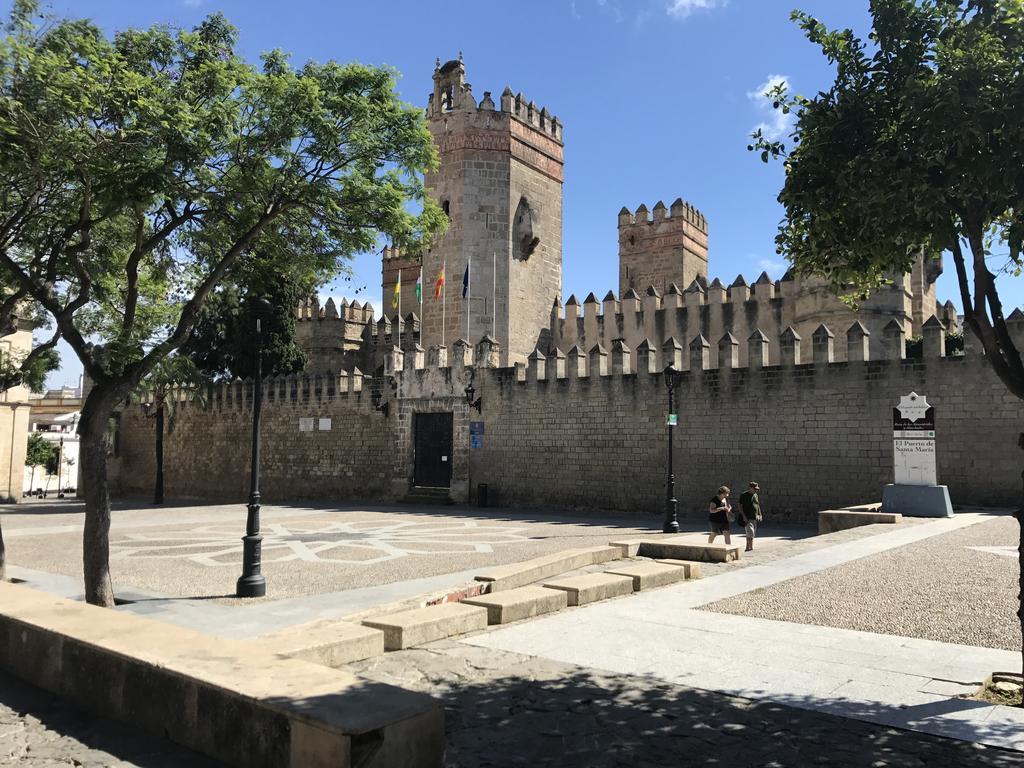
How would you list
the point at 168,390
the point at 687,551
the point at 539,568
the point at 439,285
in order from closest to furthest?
the point at 539,568 → the point at 687,551 → the point at 439,285 → the point at 168,390

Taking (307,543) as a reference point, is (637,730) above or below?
above

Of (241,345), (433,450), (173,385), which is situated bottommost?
(433,450)

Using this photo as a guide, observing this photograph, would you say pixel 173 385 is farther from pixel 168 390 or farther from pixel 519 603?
pixel 519 603

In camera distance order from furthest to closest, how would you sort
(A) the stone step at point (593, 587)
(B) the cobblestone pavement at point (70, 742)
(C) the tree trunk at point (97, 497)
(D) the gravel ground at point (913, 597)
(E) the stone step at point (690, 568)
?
(E) the stone step at point (690, 568)
(C) the tree trunk at point (97, 497)
(A) the stone step at point (593, 587)
(D) the gravel ground at point (913, 597)
(B) the cobblestone pavement at point (70, 742)

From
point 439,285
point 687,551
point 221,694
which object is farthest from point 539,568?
point 439,285

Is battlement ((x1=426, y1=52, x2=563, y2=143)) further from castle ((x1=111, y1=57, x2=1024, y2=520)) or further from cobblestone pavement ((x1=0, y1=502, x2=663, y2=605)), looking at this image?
cobblestone pavement ((x1=0, y1=502, x2=663, y2=605))

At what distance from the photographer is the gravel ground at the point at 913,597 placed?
6.85 m

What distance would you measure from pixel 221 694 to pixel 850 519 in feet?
46.0

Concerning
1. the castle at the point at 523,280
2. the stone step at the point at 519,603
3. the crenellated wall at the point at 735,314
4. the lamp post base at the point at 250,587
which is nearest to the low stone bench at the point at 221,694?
the stone step at the point at 519,603

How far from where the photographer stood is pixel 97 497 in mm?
8453

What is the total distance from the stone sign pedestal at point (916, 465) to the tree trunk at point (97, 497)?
560 inches

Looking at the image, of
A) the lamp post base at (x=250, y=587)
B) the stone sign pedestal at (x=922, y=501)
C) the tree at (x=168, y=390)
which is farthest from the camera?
the tree at (x=168, y=390)

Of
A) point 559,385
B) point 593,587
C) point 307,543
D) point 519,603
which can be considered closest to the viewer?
point 519,603

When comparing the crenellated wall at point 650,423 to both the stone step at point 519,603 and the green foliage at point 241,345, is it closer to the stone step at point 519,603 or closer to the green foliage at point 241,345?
the green foliage at point 241,345
